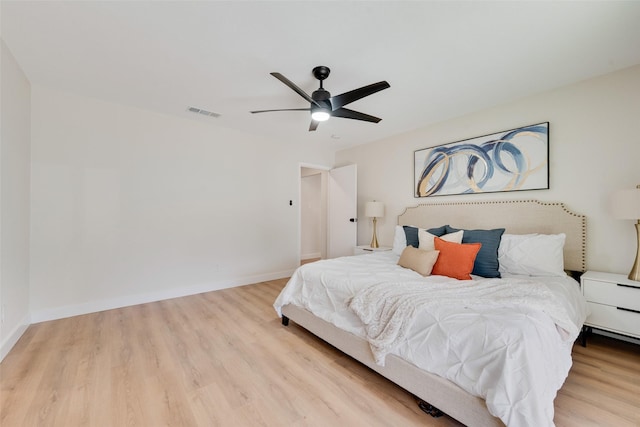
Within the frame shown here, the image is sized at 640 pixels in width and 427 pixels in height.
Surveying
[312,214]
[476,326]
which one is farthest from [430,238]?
[312,214]

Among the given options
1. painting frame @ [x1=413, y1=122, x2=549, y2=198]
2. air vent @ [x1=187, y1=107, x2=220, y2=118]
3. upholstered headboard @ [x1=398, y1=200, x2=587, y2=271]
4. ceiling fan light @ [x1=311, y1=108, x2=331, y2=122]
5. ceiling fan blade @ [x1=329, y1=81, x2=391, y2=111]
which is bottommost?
upholstered headboard @ [x1=398, y1=200, x2=587, y2=271]

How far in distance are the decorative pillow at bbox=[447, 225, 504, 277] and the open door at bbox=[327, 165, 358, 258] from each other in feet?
7.56

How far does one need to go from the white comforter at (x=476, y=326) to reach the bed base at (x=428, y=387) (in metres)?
0.05

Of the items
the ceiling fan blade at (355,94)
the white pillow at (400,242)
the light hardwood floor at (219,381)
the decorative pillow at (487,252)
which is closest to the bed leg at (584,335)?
the light hardwood floor at (219,381)

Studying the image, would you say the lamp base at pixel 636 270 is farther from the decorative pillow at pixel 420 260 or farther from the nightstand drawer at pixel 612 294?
the decorative pillow at pixel 420 260

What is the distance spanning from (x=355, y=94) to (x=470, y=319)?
1926 millimetres

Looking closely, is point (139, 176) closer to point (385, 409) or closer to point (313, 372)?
point (313, 372)

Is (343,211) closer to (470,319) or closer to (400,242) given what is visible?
(400,242)

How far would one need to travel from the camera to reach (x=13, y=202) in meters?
2.37

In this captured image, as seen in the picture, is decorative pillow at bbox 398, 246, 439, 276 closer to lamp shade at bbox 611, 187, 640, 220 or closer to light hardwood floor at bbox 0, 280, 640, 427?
light hardwood floor at bbox 0, 280, 640, 427

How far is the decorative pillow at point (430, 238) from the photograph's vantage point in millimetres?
2789

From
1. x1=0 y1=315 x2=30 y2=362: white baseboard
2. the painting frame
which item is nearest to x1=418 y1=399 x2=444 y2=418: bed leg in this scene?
the painting frame

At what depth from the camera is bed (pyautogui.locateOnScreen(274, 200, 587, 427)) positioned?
1231mm

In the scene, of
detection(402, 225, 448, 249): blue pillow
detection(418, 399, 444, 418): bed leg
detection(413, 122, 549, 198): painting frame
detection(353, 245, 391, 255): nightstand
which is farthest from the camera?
detection(353, 245, 391, 255): nightstand
